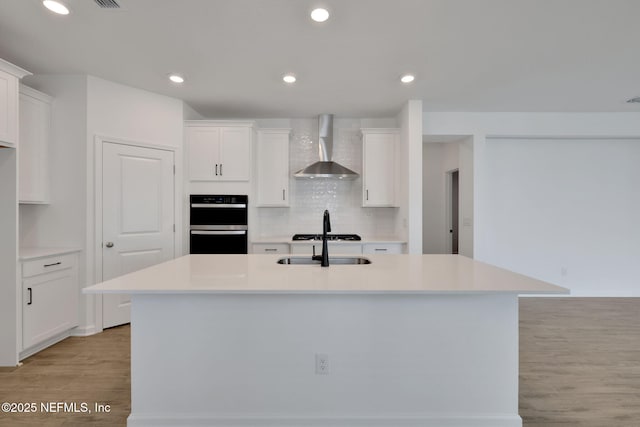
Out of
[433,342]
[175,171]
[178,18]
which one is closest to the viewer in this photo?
[433,342]

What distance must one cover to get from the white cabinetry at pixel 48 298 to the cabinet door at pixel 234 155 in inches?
72.6

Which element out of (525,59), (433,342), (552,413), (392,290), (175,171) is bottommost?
(552,413)

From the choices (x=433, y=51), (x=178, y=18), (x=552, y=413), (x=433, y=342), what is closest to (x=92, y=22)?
(x=178, y=18)

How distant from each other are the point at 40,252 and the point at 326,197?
3.26 metres

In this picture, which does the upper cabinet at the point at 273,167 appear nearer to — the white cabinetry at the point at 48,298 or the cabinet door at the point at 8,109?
the white cabinetry at the point at 48,298

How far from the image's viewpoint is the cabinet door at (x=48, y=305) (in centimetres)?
269

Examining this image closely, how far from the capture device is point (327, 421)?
5.96ft

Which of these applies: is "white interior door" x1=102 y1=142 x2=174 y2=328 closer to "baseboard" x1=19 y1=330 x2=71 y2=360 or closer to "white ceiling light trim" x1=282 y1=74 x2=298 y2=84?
"baseboard" x1=19 y1=330 x2=71 y2=360

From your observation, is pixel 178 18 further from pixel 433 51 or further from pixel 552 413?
pixel 552 413

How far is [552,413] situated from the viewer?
201 cm

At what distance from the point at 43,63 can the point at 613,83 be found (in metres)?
5.71

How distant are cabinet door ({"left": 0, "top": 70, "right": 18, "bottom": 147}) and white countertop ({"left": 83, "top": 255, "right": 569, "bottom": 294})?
1.73 meters

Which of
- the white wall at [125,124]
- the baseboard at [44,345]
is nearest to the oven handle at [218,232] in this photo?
the white wall at [125,124]

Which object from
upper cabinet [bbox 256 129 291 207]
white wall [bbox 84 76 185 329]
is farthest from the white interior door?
upper cabinet [bbox 256 129 291 207]
